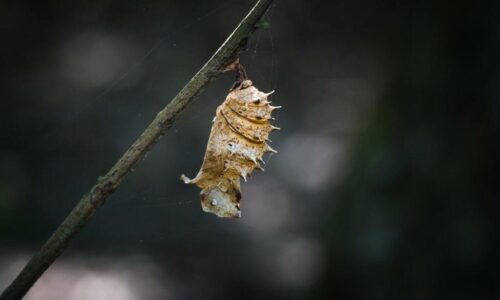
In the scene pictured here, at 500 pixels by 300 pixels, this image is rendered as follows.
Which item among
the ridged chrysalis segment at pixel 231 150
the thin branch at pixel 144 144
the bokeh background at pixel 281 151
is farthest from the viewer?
the bokeh background at pixel 281 151

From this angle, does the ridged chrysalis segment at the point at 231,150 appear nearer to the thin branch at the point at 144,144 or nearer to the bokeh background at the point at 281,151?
the thin branch at the point at 144,144

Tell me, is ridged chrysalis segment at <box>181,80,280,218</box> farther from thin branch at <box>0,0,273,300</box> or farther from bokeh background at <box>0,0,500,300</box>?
bokeh background at <box>0,0,500,300</box>

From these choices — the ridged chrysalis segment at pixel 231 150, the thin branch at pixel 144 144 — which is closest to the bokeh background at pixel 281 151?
the ridged chrysalis segment at pixel 231 150

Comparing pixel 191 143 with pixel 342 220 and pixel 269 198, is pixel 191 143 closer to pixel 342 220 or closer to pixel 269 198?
pixel 269 198

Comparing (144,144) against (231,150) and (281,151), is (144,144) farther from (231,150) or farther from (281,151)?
(281,151)

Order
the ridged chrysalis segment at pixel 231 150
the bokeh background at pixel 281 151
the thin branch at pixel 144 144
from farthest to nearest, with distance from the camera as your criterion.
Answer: the bokeh background at pixel 281 151
the ridged chrysalis segment at pixel 231 150
the thin branch at pixel 144 144
